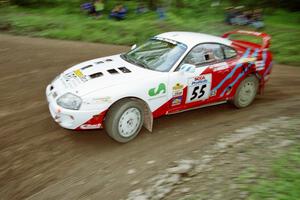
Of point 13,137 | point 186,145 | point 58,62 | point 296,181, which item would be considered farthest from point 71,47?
point 296,181

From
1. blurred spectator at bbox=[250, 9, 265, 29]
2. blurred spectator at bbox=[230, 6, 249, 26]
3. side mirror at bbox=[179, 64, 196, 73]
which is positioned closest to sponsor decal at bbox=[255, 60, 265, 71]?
side mirror at bbox=[179, 64, 196, 73]

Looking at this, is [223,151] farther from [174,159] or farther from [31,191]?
[31,191]

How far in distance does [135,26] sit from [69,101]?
8303mm

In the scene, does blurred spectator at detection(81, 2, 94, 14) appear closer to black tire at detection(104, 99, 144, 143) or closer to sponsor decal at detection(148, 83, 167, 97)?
sponsor decal at detection(148, 83, 167, 97)

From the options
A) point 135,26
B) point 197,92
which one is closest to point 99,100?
point 197,92

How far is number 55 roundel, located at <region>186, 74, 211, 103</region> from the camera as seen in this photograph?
238 inches

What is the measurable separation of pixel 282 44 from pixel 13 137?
29.6 ft

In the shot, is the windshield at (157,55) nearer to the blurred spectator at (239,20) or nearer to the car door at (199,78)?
the car door at (199,78)

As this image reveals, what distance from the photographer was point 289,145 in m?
5.19

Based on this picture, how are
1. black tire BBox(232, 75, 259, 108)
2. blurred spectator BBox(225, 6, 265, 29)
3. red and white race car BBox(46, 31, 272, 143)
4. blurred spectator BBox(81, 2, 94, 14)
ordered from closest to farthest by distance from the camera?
red and white race car BBox(46, 31, 272, 143)
black tire BBox(232, 75, 259, 108)
blurred spectator BBox(225, 6, 265, 29)
blurred spectator BBox(81, 2, 94, 14)

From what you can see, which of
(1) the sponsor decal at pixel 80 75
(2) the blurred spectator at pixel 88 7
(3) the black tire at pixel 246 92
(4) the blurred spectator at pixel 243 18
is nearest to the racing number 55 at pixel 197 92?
(3) the black tire at pixel 246 92

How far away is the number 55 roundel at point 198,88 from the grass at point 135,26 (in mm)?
5252

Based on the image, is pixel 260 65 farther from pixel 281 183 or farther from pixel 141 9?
pixel 141 9

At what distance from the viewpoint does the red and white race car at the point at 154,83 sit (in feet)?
17.4
